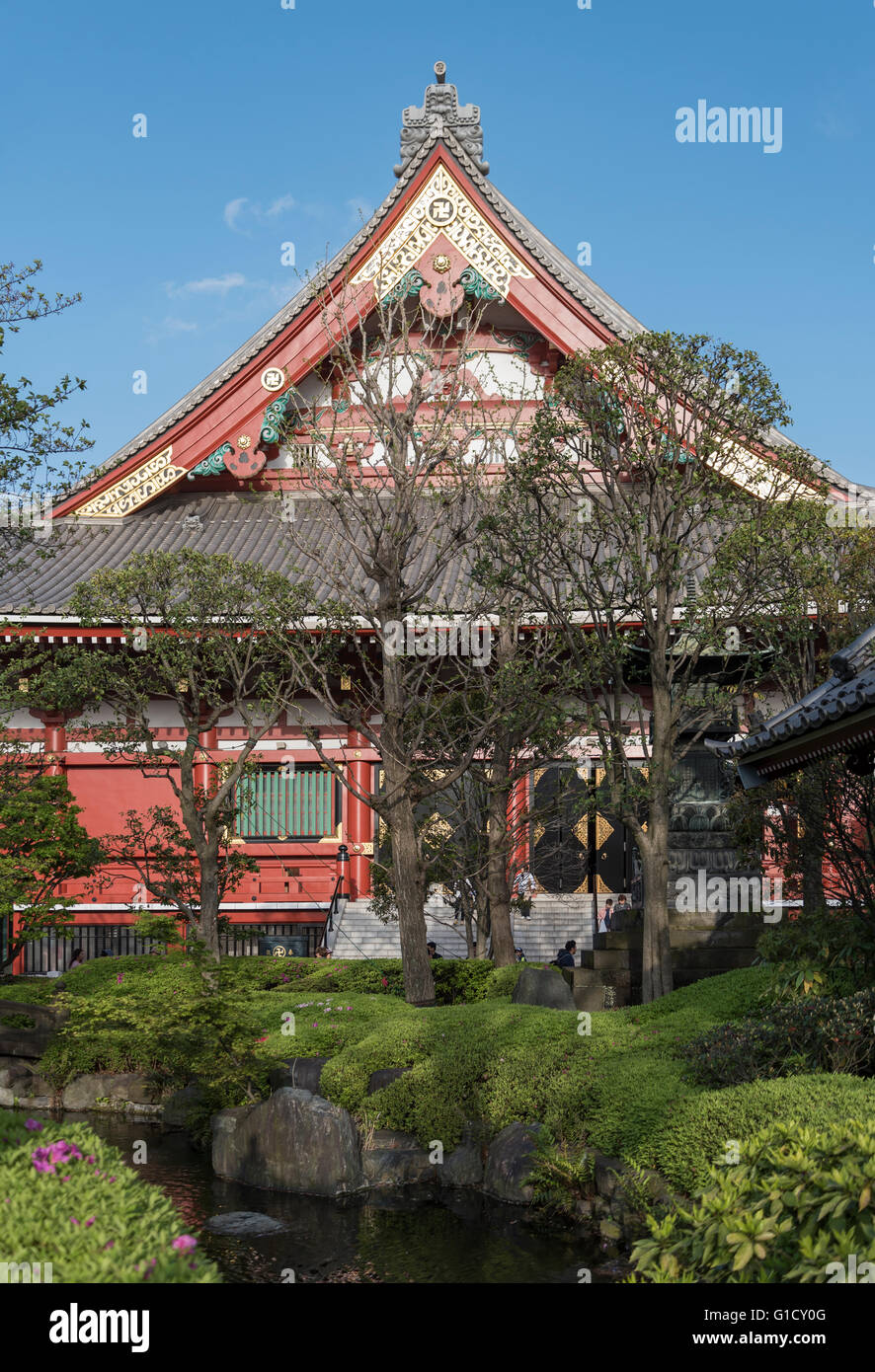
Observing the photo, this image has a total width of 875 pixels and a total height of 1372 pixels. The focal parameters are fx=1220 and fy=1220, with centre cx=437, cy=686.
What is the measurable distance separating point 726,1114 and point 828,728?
287 cm

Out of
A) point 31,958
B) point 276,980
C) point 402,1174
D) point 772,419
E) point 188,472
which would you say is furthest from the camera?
point 188,472

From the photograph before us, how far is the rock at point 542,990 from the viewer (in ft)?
44.6

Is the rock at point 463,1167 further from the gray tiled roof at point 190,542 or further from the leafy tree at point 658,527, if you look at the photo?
the gray tiled roof at point 190,542

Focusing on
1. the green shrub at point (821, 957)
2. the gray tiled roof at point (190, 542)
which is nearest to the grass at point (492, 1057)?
the green shrub at point (821, 957)

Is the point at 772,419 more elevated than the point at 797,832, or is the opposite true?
the point at 772,419

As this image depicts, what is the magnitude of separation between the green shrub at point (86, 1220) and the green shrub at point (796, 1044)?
5.28 meters

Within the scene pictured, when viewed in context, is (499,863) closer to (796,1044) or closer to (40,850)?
(40,850)

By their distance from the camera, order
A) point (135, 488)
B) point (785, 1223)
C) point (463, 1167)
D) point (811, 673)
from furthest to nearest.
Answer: point (135, 488) < point (811, 673) < point (463, 1167) < point (785, 1223)

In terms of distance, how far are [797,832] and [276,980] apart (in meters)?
7.90

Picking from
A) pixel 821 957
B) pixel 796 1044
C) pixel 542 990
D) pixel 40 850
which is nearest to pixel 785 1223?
pixel 796 1044

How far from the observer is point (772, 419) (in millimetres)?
13969

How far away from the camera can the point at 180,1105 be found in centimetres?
1446

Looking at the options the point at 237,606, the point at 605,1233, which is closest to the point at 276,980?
the point at 237,606
